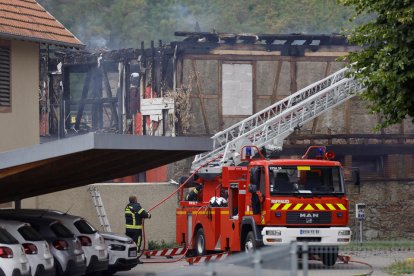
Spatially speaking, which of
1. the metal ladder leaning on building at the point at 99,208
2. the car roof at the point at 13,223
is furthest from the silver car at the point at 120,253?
the metal ladder leaning on building at the point at 99,208

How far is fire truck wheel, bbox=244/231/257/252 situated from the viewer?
75.3 feet

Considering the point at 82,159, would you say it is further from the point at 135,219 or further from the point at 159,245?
the point at 159,245

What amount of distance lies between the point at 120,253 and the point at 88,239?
1.82 meters

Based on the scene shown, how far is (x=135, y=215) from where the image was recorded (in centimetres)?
2588

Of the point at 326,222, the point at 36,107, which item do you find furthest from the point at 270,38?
the point at 326,222

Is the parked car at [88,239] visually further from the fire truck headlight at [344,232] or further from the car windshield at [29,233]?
the fire truck headlight at [344,232]

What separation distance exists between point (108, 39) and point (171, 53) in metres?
28.6

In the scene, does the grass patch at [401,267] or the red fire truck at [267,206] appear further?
the red fire truck at [267,206]

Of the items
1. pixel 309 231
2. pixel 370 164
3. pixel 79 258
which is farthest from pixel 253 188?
pixel 370 164

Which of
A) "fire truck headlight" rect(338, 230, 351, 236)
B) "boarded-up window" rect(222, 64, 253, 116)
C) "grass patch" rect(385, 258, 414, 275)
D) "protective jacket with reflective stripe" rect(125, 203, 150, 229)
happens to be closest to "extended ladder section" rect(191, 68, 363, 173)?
"boarded-up window" rect(222, 64, 253, 116)

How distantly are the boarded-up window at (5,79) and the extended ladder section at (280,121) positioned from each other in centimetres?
691

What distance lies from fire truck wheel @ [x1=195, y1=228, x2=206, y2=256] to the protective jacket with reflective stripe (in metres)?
1.42

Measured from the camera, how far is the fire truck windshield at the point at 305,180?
22.9 metres

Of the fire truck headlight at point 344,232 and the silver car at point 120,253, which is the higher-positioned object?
the fire truck headlight at point 344,232
